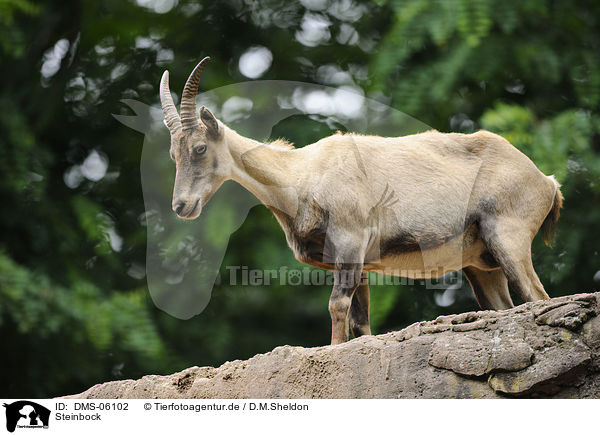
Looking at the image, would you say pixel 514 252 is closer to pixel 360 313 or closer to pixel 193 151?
pixel 360 313

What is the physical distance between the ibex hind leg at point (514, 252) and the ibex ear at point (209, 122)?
233 cm

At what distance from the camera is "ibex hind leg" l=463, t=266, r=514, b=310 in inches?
278

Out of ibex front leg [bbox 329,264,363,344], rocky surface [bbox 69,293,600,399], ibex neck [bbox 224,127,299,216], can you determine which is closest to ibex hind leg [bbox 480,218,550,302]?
rocky surface [bbox 69,293,600,399]

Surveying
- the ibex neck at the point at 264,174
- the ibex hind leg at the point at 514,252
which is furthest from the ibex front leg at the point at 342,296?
the ibex hind leg at the point at 514,252

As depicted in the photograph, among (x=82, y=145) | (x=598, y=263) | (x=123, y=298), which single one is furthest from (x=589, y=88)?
(x=82, y=145)

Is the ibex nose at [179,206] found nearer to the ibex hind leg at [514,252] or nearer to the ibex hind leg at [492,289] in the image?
the ibex hind leg at [514,252]

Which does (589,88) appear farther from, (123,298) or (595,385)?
(123,298)

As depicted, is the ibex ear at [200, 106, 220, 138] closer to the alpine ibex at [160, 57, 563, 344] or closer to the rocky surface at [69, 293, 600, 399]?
the alpine ibex at [160, 57, 563, 344]

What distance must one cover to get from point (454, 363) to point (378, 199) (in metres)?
1.72

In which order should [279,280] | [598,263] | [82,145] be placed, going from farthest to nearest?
[82,145] → [279,280] → [598,263]

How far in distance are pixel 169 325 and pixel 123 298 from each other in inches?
67.5

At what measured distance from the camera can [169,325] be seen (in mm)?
12391

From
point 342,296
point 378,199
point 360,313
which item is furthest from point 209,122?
point 360,313

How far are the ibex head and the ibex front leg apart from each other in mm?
1241
